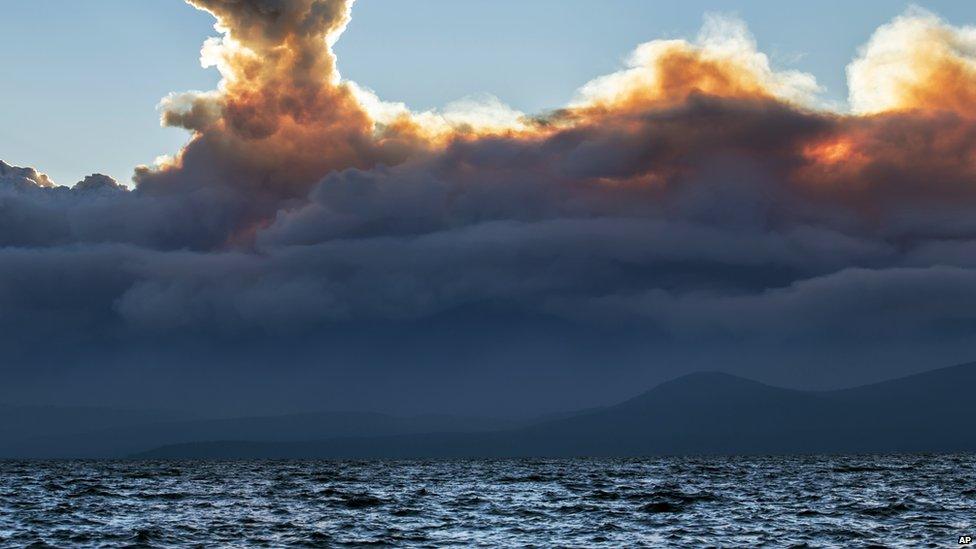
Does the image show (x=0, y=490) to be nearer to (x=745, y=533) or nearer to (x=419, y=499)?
(x=419, y=499)

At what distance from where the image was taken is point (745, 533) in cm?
6228

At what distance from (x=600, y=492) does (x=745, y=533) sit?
35009mm

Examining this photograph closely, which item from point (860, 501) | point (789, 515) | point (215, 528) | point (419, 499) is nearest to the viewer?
point (215, 528)

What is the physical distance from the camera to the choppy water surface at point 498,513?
60.0m

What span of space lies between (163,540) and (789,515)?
130ft

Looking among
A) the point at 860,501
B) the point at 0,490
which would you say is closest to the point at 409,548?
the point at 860,501

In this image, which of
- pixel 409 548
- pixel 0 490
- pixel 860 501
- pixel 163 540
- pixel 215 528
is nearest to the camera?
pixel 409 548

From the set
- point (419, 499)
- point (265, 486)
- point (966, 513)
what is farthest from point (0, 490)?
point (966, 513)

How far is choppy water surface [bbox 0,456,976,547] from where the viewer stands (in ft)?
197

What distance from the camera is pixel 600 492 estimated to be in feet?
317

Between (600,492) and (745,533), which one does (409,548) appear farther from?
(600,492)

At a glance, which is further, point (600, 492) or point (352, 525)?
point (600, 492)

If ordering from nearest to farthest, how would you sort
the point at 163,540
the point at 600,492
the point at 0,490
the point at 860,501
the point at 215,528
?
the point at 163,540 → the point at 215,528 → the point at 860,501 → the point at 600,492 → the point at 0,490

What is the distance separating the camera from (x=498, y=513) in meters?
75.5
